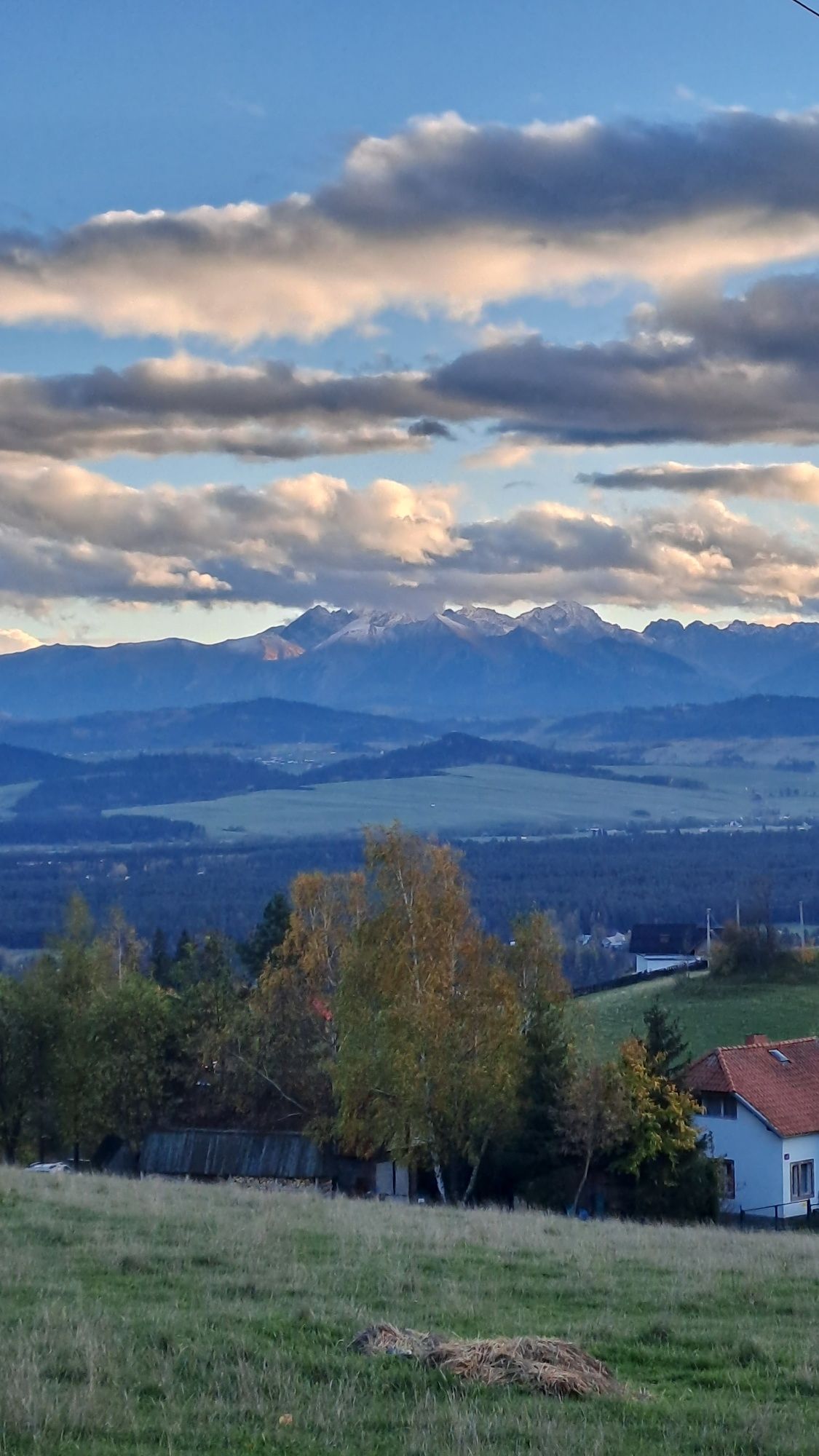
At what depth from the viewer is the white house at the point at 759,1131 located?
42812mm

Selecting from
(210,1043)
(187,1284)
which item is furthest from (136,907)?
(187,1284)

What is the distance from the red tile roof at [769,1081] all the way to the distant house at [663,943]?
63.8 meters

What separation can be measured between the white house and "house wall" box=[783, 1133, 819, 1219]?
2 cm

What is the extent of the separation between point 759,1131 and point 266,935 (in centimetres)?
2836

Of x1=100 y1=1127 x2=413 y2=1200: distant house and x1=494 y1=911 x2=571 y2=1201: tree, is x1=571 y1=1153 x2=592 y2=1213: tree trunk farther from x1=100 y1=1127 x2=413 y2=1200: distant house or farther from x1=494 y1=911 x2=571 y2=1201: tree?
x1=100 y1=1127 x2=413 y2=1200: distant house

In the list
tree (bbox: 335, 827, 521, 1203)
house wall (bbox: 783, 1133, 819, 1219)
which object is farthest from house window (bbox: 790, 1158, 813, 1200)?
tree (bbox: 335, 827, 521, 1203)

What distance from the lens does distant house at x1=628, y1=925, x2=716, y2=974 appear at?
11306 centimetres

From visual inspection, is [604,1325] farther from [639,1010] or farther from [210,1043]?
[639,1010]

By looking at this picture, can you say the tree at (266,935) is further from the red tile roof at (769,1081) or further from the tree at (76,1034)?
the red tile roof at (769,1081)

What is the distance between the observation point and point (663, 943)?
118000mm

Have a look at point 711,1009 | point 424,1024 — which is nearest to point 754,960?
point 711,1009

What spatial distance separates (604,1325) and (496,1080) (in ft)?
81.2

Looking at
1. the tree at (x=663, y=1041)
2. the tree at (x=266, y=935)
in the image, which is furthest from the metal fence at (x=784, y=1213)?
the tree at (x=266, y=935)

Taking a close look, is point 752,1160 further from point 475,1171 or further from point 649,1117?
point 475,1171
